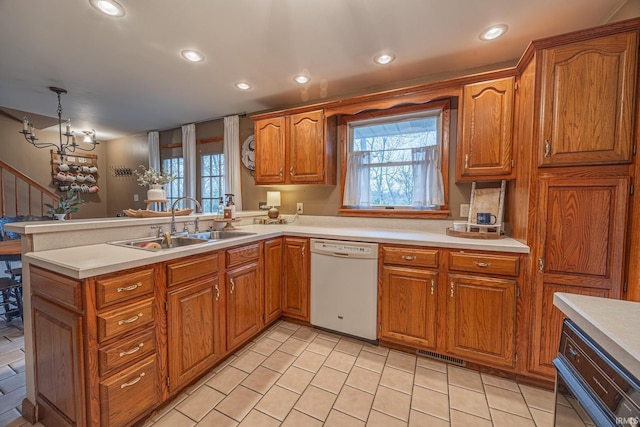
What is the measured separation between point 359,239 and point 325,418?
123 centimetres

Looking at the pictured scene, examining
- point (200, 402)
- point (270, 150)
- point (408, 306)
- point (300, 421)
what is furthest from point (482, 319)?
point (270, 150)

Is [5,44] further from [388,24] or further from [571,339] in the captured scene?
[571,339]

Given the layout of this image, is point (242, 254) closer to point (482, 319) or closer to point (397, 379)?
point (397, 379)

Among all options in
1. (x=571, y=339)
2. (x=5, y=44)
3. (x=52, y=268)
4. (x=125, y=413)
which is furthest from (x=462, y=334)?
(x=5, y=44)

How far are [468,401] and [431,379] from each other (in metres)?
0.25

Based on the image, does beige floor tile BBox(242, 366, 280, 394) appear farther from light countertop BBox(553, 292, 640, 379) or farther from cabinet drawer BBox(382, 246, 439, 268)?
light countertop BBox(553, 292, 640, 379)

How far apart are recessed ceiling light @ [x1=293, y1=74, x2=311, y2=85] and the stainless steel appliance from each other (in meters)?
2.60

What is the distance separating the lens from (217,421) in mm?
1467

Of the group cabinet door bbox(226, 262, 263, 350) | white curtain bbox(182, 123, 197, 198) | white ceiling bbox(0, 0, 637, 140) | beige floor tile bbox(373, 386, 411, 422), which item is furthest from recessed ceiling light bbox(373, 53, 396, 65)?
white curtain bbox(182, 123, 197, 198)

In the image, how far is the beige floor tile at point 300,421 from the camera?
145 centimetres

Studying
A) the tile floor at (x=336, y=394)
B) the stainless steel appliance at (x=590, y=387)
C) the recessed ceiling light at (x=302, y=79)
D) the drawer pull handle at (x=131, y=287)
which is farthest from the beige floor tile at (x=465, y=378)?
the recessed ceiling light at (x=302, y=79)

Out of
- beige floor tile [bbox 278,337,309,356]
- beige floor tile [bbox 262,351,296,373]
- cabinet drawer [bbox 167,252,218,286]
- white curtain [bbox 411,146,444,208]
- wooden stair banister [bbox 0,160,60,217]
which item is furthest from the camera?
wooden stair banister [bbox 0,160,60,217]

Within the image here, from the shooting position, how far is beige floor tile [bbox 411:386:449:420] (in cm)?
154

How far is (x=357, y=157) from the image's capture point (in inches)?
114
